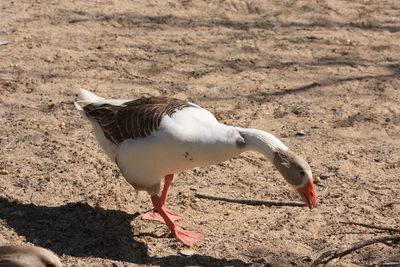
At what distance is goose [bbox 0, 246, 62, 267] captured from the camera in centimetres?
427

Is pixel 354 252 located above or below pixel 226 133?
below

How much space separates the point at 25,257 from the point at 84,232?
40.0 inches

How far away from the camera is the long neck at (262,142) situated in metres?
4.90

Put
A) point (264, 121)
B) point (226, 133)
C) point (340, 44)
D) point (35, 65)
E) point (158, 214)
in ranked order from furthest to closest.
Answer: point (340, 44)
point (35, 65)
point (264, 121)
point (158, 214)
point (226, 133)

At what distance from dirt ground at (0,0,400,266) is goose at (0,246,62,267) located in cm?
52

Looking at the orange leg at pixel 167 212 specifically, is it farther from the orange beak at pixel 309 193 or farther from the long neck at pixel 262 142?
the orange beak at pixel 309 193

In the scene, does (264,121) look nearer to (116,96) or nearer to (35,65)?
(116,96)

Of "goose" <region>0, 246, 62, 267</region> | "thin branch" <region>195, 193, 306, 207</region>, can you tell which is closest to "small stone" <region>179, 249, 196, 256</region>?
"thin branch" <region>195, 193, 306, 207</region>

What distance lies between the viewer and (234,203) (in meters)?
5.86

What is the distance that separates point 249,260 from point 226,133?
985 mm

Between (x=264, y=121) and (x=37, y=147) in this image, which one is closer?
Result: (x=37, y=147)

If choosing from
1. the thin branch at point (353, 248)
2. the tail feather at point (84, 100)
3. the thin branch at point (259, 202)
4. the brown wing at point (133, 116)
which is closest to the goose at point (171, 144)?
the brown wing at point (133, 116)

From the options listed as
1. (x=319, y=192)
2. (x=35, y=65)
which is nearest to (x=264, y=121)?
(x=319, y=192)

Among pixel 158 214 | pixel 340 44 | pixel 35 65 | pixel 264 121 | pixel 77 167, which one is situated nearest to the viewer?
pixel 158 214
